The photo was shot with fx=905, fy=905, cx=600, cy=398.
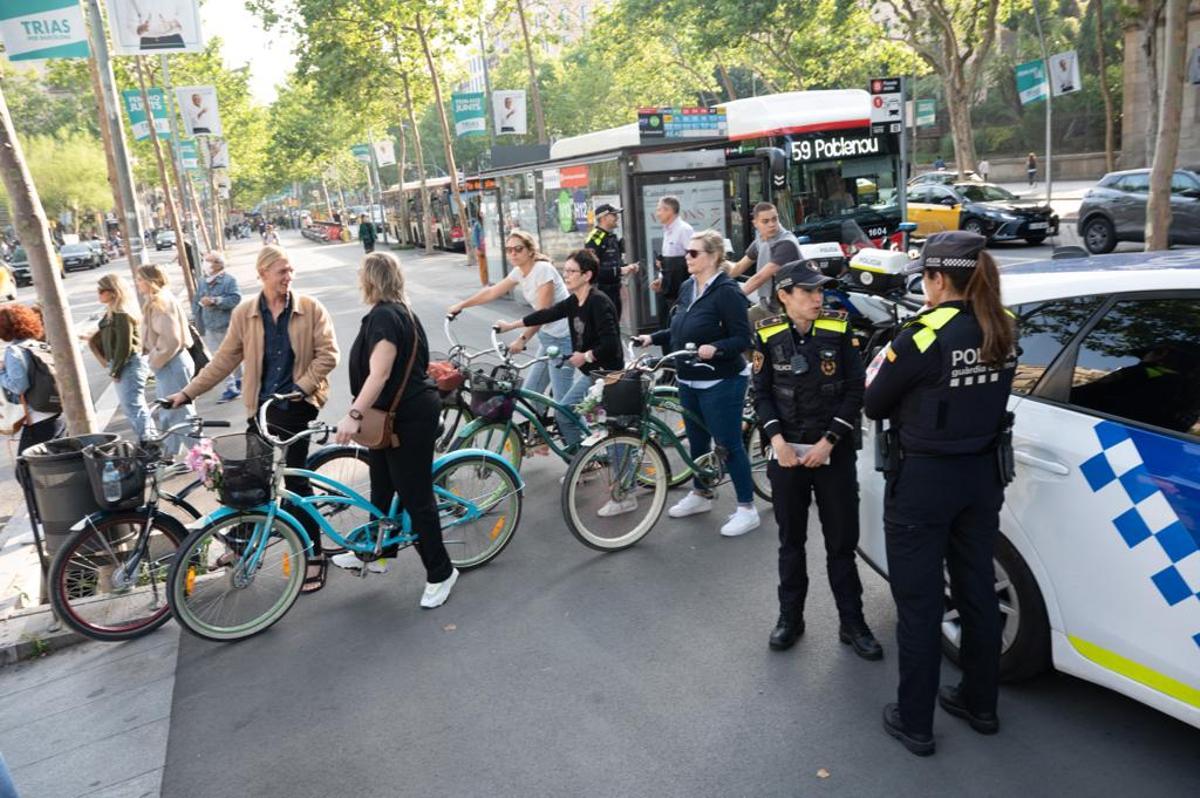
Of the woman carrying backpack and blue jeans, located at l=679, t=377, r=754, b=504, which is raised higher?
the woman carrying backpack

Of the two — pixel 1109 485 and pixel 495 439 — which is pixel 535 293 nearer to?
pixel 495 439

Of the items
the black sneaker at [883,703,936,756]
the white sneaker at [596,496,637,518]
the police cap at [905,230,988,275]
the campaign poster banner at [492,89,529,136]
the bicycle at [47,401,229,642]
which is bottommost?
the black sneaker at [883,703,936,756]

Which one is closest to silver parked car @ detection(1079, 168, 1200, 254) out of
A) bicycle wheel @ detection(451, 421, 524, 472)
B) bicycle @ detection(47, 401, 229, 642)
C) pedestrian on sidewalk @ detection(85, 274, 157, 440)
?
bicycle wheel @ detection(451, 421, 524, 472)

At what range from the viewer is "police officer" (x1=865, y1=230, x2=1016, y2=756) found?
119 inches

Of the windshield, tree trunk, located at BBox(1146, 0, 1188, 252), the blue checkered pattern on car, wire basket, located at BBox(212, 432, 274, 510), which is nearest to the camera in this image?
the blue checkered pattern on car

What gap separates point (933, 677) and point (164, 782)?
298 cm

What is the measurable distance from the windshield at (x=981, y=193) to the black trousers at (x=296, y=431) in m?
20.8

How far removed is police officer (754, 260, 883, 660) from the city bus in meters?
8.47

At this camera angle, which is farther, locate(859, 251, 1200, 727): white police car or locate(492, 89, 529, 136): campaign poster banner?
locate(492, 89, 529, 136): campaign poster banner

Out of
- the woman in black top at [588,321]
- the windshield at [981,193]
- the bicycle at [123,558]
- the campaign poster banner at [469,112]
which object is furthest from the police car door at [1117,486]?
the campaign poster banner at [469,112]

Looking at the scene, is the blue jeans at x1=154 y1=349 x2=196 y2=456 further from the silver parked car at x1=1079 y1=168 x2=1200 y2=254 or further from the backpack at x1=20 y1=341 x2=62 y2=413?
the silver parked car at x1=1079 y1=168 x2=1200 y2=254

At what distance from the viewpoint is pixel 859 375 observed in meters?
3.85

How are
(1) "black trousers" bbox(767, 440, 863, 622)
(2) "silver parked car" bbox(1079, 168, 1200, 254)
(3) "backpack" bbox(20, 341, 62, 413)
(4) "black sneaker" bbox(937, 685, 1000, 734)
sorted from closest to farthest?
(4) "black sneaker" bbox(937, 685, 1000, 734) < (1) "black trousers" bbox(767, 440, 863, 622) < (3) "backpack" bbox(20, 341, 62, 413) < (2) "silver parked car" bbox(1079, 168, 1200, 254)

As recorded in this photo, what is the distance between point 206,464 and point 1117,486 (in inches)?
155
